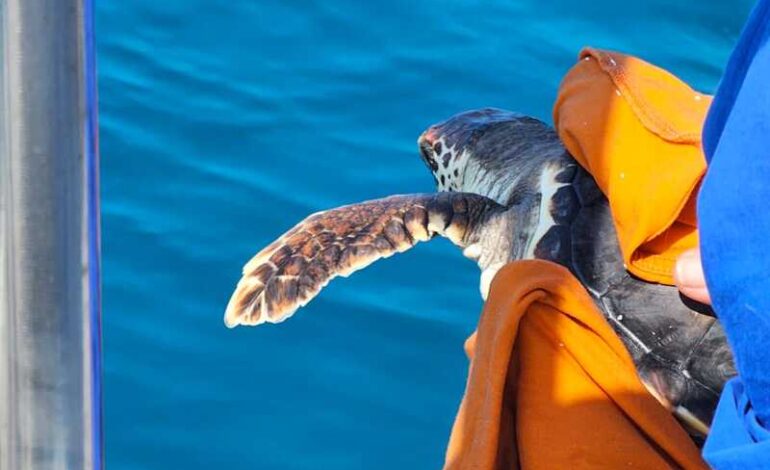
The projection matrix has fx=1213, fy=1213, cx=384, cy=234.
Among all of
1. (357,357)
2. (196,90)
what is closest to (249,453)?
(357,357)

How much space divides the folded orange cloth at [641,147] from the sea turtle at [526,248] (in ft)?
0.40

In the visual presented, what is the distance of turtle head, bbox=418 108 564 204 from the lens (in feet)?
9.90

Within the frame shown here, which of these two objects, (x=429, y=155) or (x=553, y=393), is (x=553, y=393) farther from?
(x=429, y=155)

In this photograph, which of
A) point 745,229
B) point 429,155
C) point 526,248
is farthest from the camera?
point 429,155

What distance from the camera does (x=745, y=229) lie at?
113cm

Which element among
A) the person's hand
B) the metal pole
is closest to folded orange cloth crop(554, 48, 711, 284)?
the person's hand

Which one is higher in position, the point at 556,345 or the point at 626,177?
the point at 626,177

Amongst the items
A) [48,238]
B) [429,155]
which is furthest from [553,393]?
[429,155]

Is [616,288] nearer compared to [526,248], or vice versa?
[616,288]

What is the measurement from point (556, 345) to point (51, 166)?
1.20 metres

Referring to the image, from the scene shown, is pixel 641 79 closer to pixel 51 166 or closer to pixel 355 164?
pixel 51 166

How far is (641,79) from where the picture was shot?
7.17 feet

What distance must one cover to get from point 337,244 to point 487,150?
67 centimetres

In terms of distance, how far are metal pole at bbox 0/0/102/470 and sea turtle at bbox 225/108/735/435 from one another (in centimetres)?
153
